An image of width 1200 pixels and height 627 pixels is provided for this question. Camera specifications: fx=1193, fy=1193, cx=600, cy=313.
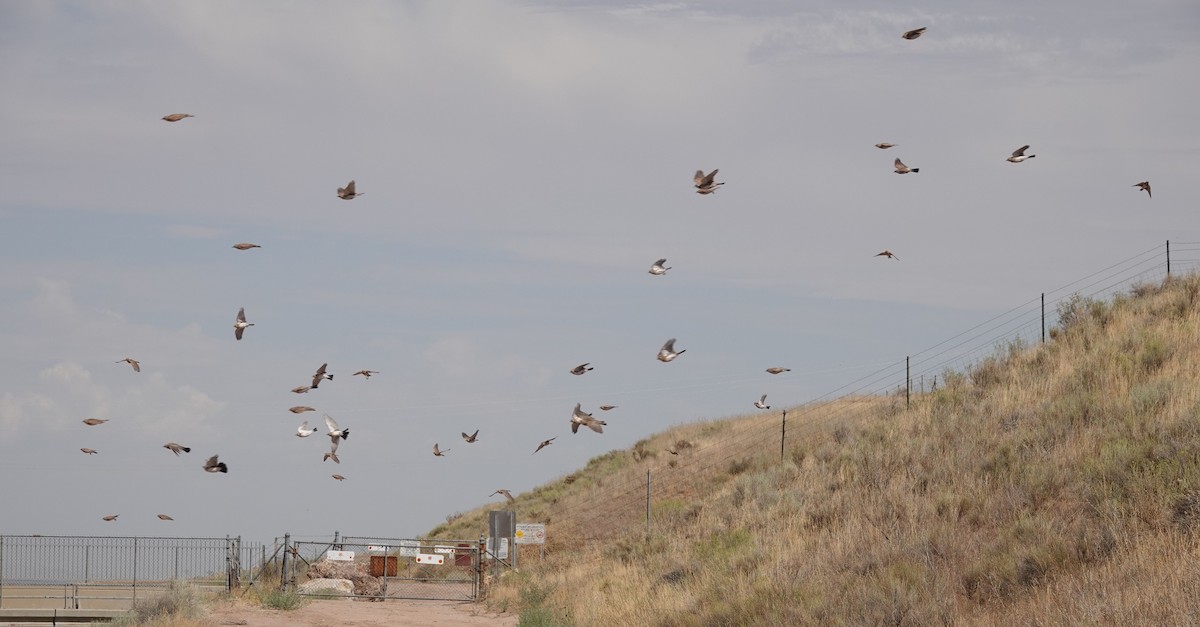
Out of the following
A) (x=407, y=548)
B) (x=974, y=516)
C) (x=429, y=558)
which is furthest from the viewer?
(x=407, y=548)

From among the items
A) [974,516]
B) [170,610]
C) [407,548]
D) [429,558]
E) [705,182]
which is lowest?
[170,610]

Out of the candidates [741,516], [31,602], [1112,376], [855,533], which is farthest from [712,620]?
[31,602]

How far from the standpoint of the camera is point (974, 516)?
2047 cm

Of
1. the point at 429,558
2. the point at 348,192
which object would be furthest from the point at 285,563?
the point at 348,192

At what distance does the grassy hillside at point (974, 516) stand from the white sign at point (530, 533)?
0.85m

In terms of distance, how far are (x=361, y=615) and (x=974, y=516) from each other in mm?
14492

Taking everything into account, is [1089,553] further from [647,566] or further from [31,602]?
[31,602]

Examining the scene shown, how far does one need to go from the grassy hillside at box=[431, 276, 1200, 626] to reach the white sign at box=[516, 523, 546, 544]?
2.80ft

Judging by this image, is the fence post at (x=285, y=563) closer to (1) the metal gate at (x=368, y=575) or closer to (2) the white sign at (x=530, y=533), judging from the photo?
(1) the metal gate at (x=368, y=575)

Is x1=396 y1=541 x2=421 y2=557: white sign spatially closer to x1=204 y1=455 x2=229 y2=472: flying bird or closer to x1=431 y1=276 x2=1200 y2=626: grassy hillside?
x1=431 y1=276 x2=1200 y2=626: grassy hillside

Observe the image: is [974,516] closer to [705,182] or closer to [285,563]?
[705,182]

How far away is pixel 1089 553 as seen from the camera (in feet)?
52.4

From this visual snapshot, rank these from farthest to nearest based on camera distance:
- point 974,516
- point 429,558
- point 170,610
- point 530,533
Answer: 1. point 530,533
2. point 429,558
3. point 170,610
4. point 974,516

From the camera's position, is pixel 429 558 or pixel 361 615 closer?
pixel 361 615
